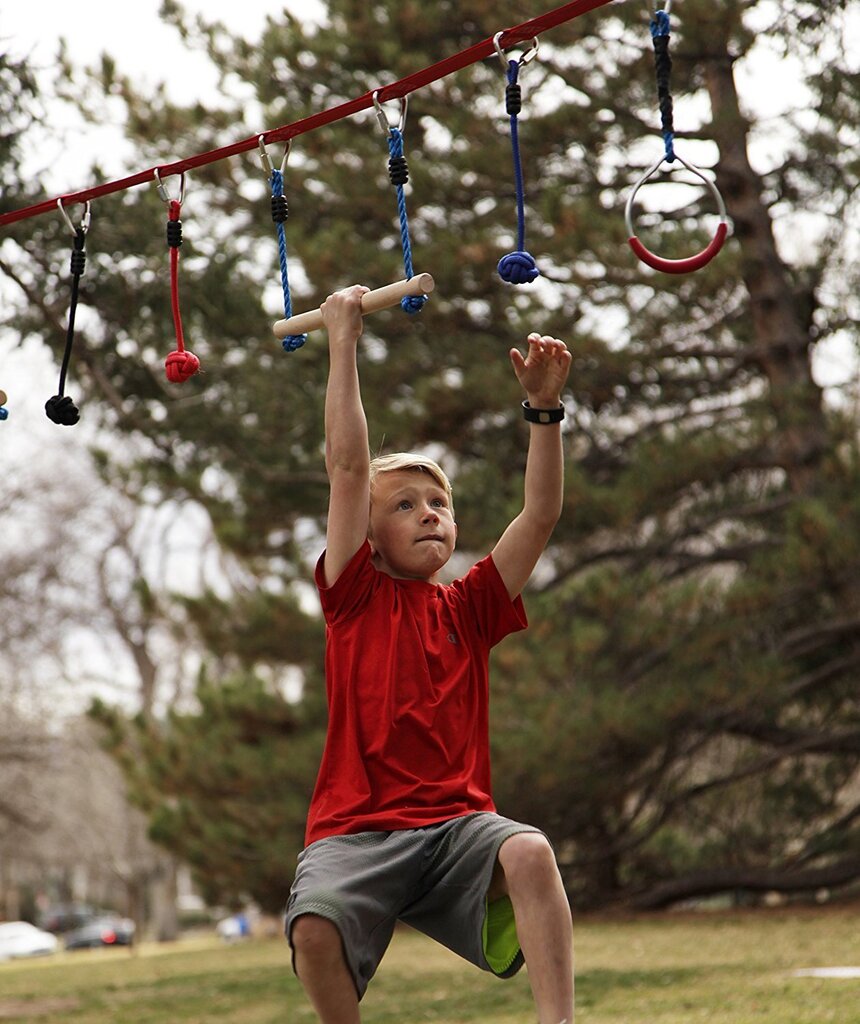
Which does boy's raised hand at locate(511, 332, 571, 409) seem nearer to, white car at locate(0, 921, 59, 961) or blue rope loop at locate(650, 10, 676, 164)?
blue rope loop at locate(650, 10, 676, 164)

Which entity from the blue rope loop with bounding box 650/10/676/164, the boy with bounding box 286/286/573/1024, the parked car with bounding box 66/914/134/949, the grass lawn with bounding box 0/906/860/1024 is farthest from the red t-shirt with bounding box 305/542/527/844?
the parked car with bounding box 66/914/134/949

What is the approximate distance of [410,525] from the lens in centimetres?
359

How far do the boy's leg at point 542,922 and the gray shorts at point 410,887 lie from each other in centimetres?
6

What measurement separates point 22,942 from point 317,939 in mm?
35834

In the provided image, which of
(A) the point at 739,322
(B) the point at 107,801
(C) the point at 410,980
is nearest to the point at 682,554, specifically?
(A) the point at 739,322

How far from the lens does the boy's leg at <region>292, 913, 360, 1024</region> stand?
10.1ft

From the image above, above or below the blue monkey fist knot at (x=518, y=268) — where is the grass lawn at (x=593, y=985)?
below

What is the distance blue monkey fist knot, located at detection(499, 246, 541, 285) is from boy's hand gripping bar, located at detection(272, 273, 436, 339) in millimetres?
211

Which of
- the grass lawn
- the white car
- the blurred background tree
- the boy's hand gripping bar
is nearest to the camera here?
the boy's hand gripping bar

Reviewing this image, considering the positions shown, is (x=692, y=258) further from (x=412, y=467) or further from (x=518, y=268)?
(x=412, y=467)

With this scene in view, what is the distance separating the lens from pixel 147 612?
1381cm

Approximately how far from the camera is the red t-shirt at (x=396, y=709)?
3.29 meters

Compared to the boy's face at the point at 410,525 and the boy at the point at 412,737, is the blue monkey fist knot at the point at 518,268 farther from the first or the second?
the boy's face at the point at 410,525

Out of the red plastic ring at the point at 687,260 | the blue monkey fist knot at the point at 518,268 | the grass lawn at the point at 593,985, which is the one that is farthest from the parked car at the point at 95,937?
the red plastic ring at the point at 687,260
